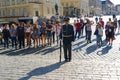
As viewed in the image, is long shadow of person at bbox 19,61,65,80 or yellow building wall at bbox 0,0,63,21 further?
yellow building wall at bbox 0,0,63,21

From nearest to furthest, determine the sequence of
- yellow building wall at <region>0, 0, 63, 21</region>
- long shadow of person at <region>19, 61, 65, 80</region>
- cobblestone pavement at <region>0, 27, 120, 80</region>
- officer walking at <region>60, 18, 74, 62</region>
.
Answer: cobblestone pavement at <region>0, 27, 120, 80</region> < long shadow of person at <region>19, 61, 65, 80</region> < officer walking at <region>60, 18, 74, 62</region> < yellow building wall at <region>0, 0, 63, 21</region>

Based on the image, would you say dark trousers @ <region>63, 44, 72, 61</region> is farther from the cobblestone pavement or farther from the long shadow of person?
the long shadow of person

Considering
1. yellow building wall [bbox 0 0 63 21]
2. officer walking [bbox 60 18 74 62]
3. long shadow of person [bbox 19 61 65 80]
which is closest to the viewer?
long shadow of person [bbox 19 61 65 80]

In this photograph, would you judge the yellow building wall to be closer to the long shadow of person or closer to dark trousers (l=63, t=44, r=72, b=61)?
dark trousers (l=63, t=44, r=72, b=61)

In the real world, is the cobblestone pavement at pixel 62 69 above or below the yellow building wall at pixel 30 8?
below

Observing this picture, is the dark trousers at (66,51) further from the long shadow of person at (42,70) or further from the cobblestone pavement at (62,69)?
the long shadow of person at (42,70)

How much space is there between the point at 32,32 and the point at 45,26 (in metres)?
0.93

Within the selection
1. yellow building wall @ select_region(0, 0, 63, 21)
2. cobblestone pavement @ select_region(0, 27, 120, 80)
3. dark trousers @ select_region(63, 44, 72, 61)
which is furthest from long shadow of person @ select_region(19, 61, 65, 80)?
yellow building wall @ select_region(0, 0, 63, 21)

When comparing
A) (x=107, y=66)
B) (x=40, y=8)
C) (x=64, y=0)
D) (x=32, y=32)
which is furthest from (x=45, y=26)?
(x=64, y=0)

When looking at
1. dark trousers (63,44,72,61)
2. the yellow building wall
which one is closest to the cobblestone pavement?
dark trousers (63,44,72,61)

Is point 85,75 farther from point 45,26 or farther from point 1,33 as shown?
point 1,33

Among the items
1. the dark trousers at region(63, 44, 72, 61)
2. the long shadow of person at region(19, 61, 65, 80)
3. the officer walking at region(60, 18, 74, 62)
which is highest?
the officer walking at region(60, 18, 74, 62)

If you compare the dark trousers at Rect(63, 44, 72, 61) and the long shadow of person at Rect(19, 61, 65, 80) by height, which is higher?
the dark trousers at Rect(63, 44, 72, 61)

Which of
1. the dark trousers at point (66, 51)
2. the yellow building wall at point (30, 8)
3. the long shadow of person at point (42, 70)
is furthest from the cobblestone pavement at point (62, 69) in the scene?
the yellow building wall at point (30, 8)
